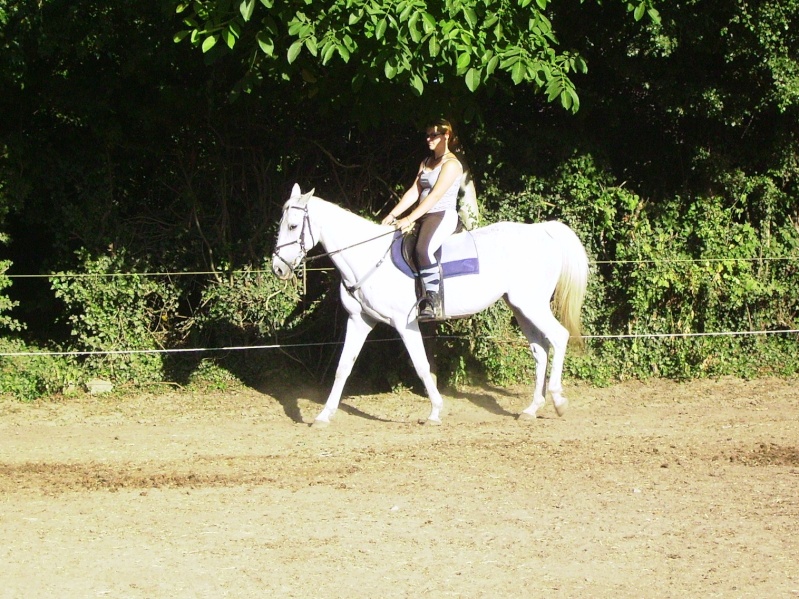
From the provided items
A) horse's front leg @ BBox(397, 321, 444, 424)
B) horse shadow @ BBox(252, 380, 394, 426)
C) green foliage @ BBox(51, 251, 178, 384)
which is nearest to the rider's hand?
horse's front leg @ BBox(397, 321, 444, 424)

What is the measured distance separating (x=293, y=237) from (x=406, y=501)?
3020 millimetres

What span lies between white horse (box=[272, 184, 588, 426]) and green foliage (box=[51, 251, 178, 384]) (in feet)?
9.78

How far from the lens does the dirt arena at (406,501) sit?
5066mm

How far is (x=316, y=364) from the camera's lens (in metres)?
11.4

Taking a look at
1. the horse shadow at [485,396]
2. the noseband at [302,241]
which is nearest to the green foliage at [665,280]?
the horse shadow at [485,396]

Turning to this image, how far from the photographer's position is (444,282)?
29.2ft

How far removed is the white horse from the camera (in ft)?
28.5

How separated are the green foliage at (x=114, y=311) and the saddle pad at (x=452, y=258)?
3.46 metres

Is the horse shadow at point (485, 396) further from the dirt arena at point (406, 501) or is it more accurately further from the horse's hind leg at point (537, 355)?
the horse's hind leg at point (537, 355)

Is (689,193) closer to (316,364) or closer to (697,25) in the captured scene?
(697,25)

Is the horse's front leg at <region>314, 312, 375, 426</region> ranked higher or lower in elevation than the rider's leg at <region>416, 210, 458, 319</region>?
lower

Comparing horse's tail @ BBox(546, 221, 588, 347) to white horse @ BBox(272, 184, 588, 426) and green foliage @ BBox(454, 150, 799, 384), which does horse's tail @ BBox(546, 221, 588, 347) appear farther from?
green foliage @ BBox(454, 150, 799, 384)

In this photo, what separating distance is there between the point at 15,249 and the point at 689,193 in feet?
28.2

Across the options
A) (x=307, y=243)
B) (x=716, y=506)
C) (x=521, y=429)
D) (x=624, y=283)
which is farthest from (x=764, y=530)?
(x=624, y=283)
